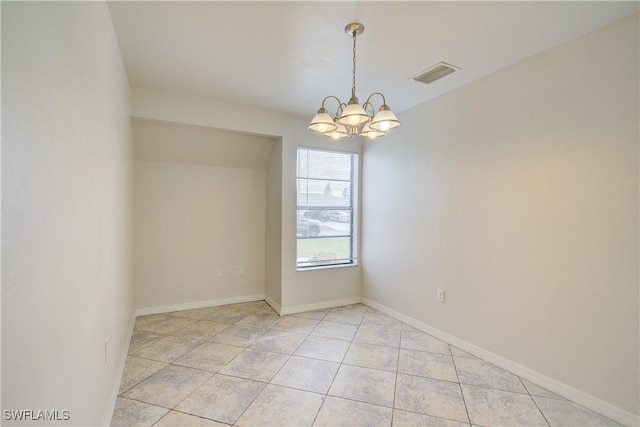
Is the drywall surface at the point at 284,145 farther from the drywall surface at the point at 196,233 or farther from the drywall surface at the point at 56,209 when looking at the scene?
the drywall surface at the point at 56,209

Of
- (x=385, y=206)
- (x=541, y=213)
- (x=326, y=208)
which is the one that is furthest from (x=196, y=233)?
(x=541, y=213)

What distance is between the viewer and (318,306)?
12.6 feet

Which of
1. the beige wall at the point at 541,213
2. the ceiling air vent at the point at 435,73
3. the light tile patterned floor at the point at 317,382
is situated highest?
the ceiling air vent at the point at 435,73

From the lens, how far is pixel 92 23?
1.44 metres

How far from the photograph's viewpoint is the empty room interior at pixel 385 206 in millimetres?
1001

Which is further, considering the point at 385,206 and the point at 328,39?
the point at 385,206

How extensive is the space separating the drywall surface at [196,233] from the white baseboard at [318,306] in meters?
0.78

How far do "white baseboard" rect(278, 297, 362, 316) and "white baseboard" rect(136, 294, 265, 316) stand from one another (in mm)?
727

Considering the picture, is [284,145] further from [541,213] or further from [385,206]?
[541,213]

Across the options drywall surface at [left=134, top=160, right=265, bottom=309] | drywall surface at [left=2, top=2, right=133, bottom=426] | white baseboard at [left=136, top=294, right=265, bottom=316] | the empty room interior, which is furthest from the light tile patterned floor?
drywall surface at [left=134, top=160, right=265, bottom=309]

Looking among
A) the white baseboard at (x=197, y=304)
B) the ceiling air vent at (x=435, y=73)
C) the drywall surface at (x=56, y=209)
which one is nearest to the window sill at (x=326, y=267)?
the white baseboard at (x=197, y=304)

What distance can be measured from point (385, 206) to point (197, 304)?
271 centimetres

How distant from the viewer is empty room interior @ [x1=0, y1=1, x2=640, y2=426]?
100 cm

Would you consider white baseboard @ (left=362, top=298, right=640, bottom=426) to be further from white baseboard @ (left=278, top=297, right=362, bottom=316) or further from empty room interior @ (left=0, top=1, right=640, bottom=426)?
white baseboard @ (left=278, top=297, right=362, bottom=316)
